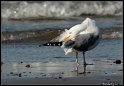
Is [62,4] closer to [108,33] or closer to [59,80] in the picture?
[108,33]

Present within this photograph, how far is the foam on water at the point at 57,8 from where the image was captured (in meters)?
15.9

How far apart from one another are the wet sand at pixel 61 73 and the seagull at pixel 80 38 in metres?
0.28

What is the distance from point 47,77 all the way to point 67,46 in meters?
0.99

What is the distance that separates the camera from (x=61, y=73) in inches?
282

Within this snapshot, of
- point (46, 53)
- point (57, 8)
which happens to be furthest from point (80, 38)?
point (57, 8)

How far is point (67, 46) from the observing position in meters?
7.70

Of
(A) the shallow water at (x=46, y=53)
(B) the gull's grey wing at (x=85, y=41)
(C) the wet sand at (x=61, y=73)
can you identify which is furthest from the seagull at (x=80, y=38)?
(A) the shallow water at (x=46, y=53)

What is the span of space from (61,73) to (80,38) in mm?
843

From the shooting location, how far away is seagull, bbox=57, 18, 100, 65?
774cm

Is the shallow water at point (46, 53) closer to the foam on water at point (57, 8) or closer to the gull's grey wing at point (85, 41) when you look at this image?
the gull's grey wing at point (85, 41)

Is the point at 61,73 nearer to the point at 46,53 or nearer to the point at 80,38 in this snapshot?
the point at 80,38

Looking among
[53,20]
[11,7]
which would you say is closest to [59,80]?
[53,20]

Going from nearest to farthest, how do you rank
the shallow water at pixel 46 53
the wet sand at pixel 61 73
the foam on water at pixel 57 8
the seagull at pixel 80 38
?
the wet sand at pixel 61 73 → the seagull at pixel 80 38 → the shallow water at pixel 46 53 → the foam on water at pixel 57 8

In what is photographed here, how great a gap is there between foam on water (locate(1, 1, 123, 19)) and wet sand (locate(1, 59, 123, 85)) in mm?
7479
